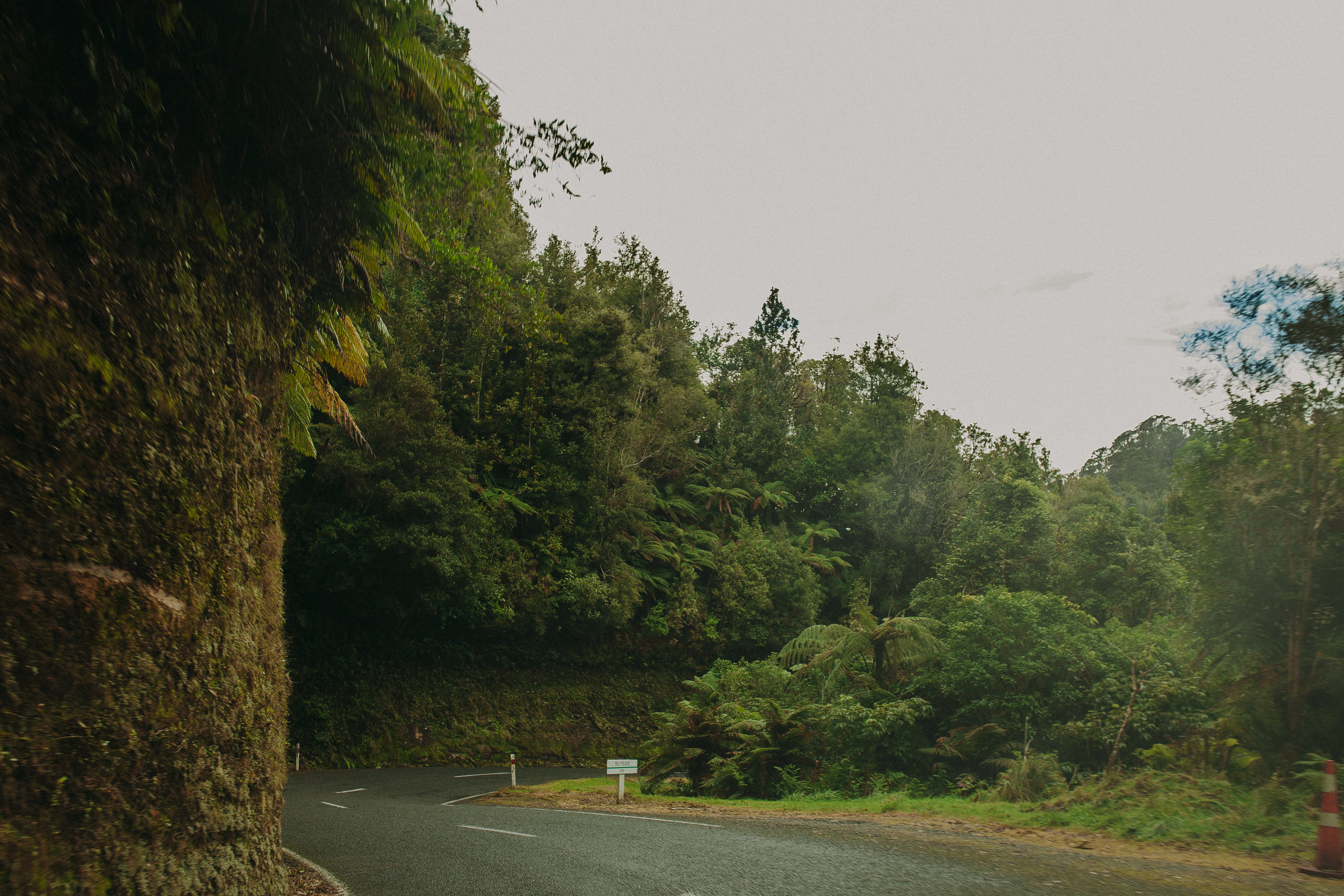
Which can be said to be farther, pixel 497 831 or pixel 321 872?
pixel 497 831

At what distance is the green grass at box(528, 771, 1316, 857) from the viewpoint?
7227 mm

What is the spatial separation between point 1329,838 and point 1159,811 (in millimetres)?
2633

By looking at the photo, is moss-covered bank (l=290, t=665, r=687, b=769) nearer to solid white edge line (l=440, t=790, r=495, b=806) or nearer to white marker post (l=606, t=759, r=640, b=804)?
solid white edge line (l=440, t=790, r=495, b=806)

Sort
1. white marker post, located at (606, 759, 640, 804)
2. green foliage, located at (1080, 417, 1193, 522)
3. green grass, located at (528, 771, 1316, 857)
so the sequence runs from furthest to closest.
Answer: green foliage, located at (1080, 417, 1193, 522)
white marker post, located at (606, 759, 640, 804)
green grass, located at (528, 771, 1316, 857)

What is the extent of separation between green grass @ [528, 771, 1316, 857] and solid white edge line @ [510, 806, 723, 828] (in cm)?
188

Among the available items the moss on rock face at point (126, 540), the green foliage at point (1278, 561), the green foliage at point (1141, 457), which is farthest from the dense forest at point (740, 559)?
the green foliage at point (1141, 457)

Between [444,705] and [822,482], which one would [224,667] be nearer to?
[444,705]

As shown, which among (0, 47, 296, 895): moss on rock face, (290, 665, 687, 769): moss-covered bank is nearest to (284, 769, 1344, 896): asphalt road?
(0, 47, 296, 895): moss on rock face

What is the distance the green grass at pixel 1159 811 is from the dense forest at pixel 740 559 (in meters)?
Result: 1.45

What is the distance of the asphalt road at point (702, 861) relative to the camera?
5457mm

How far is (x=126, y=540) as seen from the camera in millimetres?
2715

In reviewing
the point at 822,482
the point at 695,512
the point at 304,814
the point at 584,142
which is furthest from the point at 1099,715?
the point at 822,482

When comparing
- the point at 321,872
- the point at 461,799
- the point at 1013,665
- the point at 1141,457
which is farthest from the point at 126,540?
the point at 1141,457

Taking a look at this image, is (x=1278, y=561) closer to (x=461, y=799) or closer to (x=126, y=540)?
(x=126, y=540)
